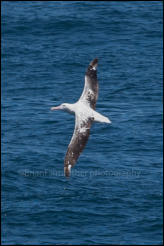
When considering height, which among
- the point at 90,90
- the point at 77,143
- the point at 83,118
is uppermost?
the point at 90,90

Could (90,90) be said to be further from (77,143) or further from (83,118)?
(77,143)

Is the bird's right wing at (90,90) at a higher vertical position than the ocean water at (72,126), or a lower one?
higher

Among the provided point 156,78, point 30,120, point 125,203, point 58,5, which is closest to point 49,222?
point 125,203

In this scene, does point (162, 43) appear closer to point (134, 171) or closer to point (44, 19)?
point (44, 19)

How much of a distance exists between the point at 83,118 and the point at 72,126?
78.0 ft

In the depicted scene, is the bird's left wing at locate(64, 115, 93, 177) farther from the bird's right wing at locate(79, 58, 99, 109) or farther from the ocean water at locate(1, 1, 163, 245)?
the ocean water at locate(1, 1, 163, 245)

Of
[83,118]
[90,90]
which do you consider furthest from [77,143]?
[90,90]

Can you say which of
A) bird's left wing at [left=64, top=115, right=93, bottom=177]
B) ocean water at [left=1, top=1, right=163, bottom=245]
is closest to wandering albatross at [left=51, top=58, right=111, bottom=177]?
bird's left wing at [left=64, top=115, right=93, bottom=177]

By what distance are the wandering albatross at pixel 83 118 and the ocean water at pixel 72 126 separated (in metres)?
14.7

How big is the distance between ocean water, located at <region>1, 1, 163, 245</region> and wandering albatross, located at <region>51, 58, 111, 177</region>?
577 inches

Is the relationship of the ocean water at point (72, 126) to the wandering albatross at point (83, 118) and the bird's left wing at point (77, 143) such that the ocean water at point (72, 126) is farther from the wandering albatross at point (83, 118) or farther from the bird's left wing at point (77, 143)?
the bird's left wing at point (77, 143)

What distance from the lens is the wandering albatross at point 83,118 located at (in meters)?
26.0

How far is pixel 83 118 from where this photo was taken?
90.1 feet

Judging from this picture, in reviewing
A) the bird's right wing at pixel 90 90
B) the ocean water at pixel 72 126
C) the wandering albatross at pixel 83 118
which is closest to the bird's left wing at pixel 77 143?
the wandering albatross at pixel 83 118
